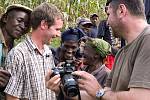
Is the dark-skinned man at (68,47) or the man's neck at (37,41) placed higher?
the man's neck at (37,41)

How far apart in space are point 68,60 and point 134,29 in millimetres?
782

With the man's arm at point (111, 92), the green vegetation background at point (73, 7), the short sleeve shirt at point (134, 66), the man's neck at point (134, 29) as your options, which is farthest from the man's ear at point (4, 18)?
the green vegetation background at point (73, 7)

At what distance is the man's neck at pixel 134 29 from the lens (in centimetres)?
270

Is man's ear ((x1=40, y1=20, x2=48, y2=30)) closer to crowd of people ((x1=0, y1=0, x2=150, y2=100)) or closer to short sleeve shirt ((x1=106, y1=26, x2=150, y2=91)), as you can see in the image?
crowd of people ((x1=0, y1=0, x2=150, y2=100))

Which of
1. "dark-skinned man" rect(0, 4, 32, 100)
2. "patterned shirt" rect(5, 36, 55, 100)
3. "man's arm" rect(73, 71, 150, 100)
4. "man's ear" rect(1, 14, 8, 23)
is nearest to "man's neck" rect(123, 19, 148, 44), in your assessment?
"man's arm" rect(73, 71, 150, 100)

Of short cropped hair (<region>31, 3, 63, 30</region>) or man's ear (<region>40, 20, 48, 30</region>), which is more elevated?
short cropped hair (<region>31, 3, 63, 30</region>)

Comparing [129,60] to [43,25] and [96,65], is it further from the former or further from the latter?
[96,65]

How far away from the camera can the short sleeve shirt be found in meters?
2.51

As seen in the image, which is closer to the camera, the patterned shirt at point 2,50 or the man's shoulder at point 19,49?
the man's shoulder at point 19,49

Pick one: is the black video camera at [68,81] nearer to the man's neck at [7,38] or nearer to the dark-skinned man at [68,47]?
the man's neck at [7,38]

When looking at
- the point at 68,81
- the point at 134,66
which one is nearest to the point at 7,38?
the point at 68,81

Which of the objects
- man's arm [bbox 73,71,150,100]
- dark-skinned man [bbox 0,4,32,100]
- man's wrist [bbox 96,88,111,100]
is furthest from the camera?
dark-skinned man [bbox 0,4,32,100]

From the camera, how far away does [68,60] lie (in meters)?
3.34

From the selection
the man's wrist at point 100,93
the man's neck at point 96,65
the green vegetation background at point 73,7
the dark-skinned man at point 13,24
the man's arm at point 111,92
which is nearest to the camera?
the man's arm at point 111,92
